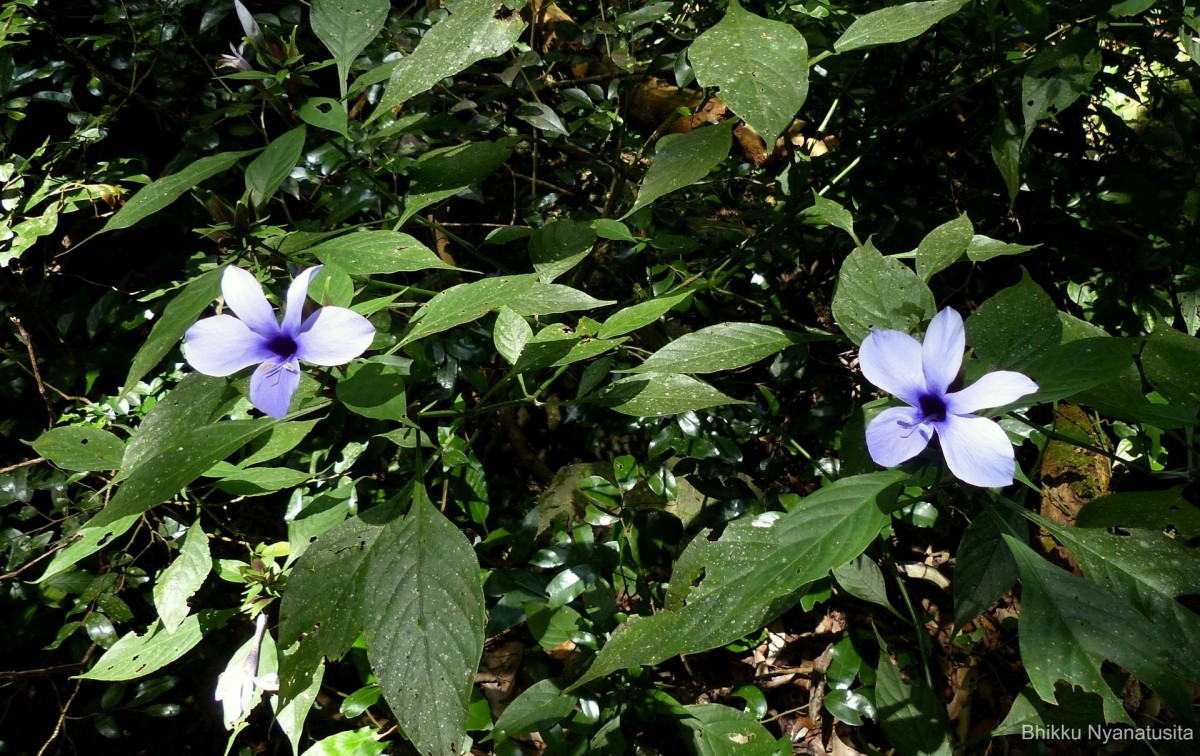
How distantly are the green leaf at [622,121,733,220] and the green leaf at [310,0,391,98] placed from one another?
425 millimetres

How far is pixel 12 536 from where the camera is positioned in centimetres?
152

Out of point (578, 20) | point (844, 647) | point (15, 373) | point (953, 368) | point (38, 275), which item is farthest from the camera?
point (578, 20)

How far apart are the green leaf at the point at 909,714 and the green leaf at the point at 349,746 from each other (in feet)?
2.81

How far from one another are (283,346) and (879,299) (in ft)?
2.13

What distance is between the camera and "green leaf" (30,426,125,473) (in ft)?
3.27

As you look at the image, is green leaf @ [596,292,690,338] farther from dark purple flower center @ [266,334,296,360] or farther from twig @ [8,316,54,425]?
twig @ [8,316,54,425]

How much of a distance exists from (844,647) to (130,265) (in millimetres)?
1854

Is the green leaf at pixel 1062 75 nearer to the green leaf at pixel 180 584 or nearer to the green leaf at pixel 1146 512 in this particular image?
the green leaf at pixel 1146 512

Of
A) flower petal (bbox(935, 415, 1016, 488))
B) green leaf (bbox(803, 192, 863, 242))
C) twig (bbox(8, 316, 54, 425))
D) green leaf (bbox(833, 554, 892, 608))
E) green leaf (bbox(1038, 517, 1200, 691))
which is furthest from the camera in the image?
twig (bbox(8, 316, 54, 425))

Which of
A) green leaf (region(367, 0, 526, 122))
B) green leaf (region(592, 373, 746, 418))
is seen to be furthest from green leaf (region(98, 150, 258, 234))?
green leaf (region(592, 373, 746, 418))

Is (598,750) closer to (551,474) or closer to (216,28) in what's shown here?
(551,474)

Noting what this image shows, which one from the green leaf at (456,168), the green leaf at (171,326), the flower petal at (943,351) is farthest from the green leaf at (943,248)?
the green leaf at (171,326)

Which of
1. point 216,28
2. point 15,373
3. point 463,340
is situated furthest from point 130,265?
point 463,340

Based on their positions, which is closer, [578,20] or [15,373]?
[15,373]
